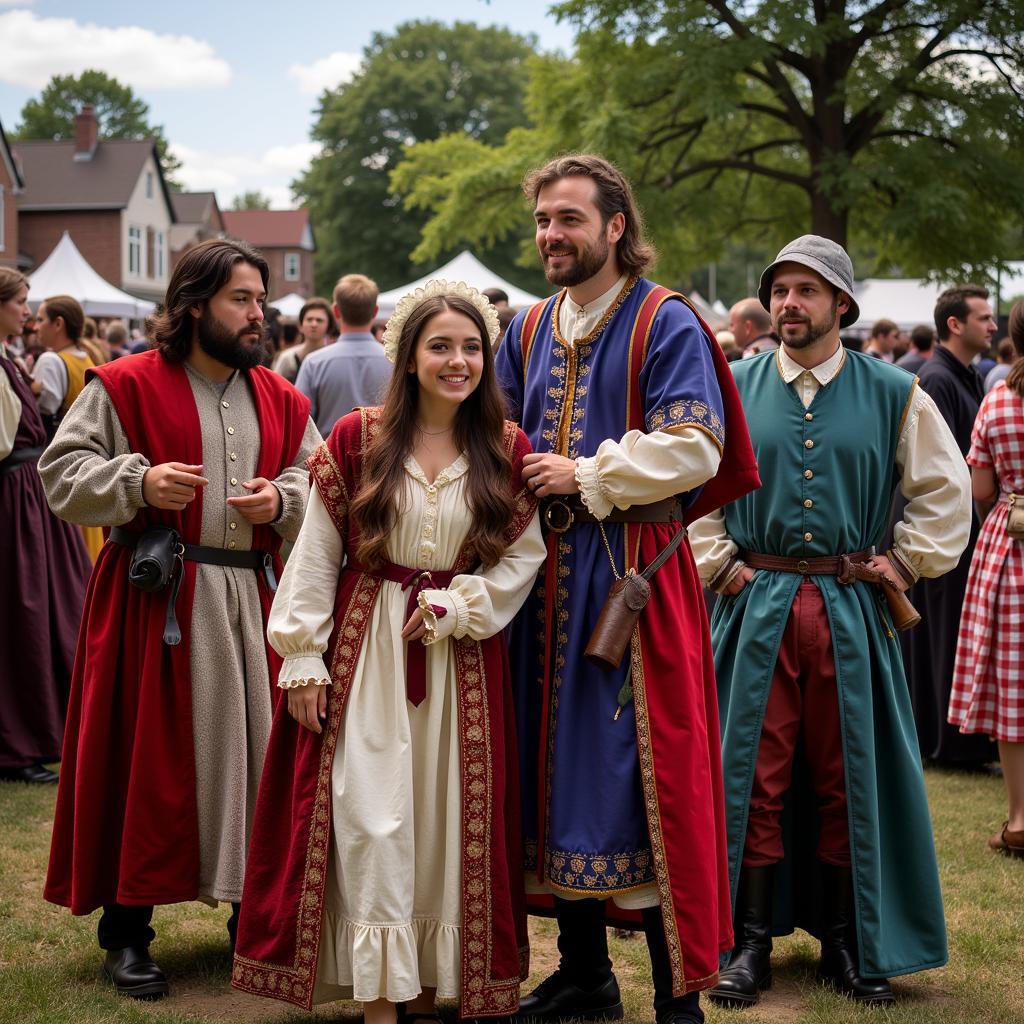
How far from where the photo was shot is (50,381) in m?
6.84

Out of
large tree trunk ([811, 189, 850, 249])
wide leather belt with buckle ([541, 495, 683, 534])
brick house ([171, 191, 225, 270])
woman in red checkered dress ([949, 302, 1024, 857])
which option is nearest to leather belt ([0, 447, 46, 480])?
wide leather belt with buckle ([541, 495, 683, 534])

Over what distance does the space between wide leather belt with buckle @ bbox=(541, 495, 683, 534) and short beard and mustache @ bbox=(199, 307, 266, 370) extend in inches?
41.0

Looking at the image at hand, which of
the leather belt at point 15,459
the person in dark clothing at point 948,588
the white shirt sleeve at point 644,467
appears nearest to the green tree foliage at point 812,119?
the person in dark clothing at point 948,588

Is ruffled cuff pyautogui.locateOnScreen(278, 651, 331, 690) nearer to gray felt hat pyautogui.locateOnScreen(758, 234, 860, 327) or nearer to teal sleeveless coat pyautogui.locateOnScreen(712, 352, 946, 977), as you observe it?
teal sleeveless coat pyautogui.locateOnScreen(712, 352, 946, 977)

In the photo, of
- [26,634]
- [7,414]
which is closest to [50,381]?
[7,414]

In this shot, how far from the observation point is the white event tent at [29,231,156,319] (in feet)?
68.4

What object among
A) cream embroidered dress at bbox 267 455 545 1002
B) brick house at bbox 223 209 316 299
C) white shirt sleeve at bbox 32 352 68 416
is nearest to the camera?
cream embroidered dress at bbox 267 455 545 1002

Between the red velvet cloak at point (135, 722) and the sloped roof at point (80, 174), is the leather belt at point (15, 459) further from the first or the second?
the sloped roof at point (80, 174)

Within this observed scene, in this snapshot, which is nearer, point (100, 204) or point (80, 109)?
point (100, 204)

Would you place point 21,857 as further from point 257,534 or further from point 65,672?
point 257,534

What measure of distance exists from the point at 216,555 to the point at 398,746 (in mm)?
966

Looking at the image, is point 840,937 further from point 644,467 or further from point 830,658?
point 644,467

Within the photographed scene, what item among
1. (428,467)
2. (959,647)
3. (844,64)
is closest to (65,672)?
(428,467)

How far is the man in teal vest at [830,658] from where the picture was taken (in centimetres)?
386
